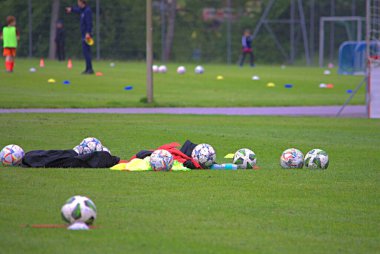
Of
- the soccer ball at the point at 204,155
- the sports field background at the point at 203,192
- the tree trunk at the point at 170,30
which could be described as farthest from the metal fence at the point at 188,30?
the soccer ball at the point at 204,155

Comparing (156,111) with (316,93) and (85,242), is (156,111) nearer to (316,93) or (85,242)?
(316,93)

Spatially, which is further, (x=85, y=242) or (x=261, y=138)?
(x=261, y=138)

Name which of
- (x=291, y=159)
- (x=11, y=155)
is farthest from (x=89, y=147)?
(x=291, y=159)

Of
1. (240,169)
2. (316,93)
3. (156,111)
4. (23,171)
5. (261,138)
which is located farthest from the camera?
(316,93)

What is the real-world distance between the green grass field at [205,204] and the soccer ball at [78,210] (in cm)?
16

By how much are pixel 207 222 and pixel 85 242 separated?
5.35ft

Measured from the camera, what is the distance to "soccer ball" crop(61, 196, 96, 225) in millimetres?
8539

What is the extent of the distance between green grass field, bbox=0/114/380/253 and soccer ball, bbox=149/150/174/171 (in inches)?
6.7

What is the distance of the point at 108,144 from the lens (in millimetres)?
16422

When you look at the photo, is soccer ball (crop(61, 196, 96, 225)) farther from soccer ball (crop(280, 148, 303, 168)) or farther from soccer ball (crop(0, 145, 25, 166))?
soccer ball (crop(280, 148, 303, 168))

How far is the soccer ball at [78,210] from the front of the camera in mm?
8539

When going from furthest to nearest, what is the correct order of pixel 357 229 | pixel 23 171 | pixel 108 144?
1. pixel 108 144
2. pixel 23 171
3. pixel 357 229

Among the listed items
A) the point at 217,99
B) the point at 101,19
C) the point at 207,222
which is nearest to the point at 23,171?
the point at 207,222

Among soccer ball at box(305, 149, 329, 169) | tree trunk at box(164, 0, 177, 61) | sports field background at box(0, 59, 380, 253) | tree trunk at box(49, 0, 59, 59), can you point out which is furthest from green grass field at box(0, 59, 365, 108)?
tree trunk at box(164, 0, 177, 61)
